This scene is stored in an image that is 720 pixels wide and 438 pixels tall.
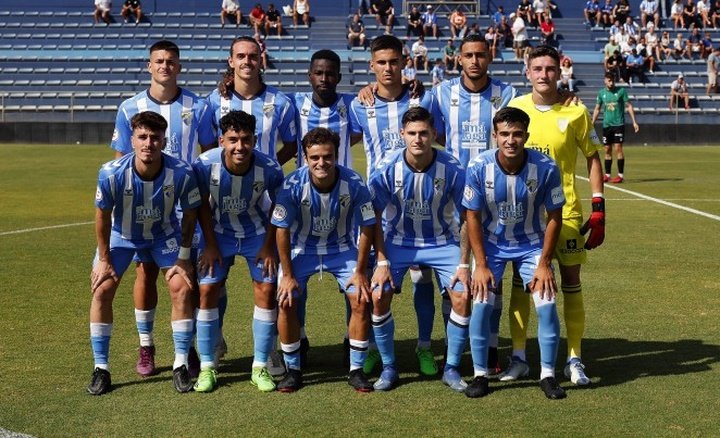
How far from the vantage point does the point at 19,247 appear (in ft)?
40.0

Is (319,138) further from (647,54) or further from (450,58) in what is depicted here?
(647,54)

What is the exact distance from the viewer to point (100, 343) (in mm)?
6523

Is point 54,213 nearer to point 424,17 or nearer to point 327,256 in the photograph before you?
point 327,256

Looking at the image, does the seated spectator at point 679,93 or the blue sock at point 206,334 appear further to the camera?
the seated spectator at point 679,93

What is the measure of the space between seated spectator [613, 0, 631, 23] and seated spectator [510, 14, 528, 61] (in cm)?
419

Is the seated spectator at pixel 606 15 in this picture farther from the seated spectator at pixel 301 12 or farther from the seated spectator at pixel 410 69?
the seated spectator at pixel 301 12

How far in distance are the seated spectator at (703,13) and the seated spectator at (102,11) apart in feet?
73.1

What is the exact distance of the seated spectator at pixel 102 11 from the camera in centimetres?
4031

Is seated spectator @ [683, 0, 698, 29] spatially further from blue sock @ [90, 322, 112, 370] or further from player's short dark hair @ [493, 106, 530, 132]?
blue sock @ [90, 322, 112, 370]

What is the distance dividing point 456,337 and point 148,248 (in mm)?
1926

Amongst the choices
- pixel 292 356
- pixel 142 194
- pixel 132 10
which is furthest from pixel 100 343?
pixel 132 10

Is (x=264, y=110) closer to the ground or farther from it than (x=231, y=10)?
closer to the ground

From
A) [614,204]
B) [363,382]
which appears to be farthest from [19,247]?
[614,204]

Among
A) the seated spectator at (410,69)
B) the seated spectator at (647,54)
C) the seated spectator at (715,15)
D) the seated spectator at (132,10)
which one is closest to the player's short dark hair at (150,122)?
the seated spectator at (410,69)
